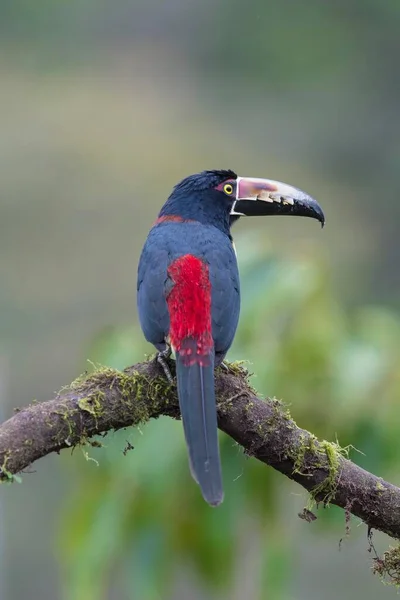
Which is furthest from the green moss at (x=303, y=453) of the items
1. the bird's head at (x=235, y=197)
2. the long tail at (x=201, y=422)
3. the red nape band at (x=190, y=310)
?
the bird's head at (x=235, y=197)

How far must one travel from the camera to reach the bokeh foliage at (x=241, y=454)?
3.27 metres

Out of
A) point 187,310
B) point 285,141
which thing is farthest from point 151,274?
point 285,141

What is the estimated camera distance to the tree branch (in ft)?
7.11

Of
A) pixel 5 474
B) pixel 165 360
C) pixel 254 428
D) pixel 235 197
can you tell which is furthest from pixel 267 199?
pixel 5 474

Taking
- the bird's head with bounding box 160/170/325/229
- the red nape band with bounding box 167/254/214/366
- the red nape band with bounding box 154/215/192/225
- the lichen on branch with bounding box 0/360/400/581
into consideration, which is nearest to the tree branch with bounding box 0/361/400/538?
→ the lichen on branch with bounding box 0/360/400/581

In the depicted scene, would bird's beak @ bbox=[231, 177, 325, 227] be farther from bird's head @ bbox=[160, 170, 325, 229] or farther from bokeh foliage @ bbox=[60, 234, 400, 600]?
bokeh foliage @ bbox=[60, 234, 400, 600]

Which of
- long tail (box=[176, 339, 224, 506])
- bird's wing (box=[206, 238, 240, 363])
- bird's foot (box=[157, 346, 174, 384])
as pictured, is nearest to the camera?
long tail (box=[176, 339, 224, 506])

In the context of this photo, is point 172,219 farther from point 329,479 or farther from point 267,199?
point 329,479

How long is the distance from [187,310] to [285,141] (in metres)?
6.13

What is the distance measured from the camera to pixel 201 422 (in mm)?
2268

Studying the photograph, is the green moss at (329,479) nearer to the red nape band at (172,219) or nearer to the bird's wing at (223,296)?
the bird's wing at (223,296)

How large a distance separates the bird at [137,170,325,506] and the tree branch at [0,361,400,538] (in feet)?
0.24

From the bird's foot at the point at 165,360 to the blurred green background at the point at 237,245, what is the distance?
783 mm

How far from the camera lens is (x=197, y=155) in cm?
787
